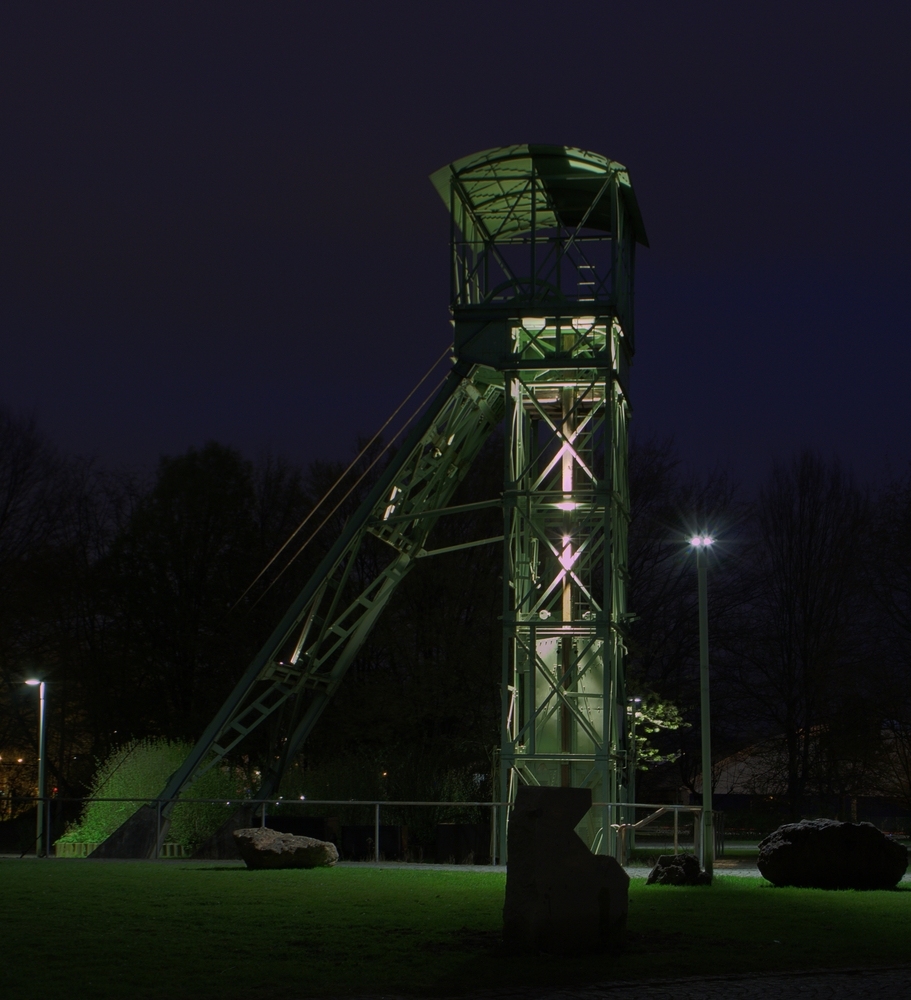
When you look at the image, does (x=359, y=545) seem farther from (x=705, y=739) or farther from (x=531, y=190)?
(x=705, y=739)

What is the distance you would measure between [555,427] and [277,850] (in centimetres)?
1063

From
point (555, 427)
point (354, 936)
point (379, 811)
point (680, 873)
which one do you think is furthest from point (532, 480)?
point (354, 936)

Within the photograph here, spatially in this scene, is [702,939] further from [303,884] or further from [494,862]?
[494,862]

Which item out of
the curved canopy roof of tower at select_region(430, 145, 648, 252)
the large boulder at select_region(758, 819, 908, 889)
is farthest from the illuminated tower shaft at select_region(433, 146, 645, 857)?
the large boulder at select_region(758, 819, 908, 889)

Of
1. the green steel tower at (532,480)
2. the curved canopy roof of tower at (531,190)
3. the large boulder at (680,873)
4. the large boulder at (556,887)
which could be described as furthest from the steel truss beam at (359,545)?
the large boulder at (556,887)

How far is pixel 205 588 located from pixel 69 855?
18115 millimetres

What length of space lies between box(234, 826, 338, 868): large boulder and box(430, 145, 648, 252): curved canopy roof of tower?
1331cm

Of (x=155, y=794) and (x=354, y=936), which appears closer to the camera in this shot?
(x=354, y=936)

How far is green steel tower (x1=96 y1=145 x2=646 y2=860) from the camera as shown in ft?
89.2

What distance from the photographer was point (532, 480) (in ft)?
101

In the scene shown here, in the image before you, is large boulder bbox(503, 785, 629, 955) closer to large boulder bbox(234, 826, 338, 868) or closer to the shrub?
large boulder bbox(234, 826, 338, 868)

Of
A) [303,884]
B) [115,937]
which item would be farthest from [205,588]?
[115,937]

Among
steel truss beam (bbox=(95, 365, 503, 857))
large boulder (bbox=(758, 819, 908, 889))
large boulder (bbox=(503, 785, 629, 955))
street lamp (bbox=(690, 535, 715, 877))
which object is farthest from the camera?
steel truss beam (bbox=(95, 365, 503, 857))

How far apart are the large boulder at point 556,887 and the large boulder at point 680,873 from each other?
27.4ft
